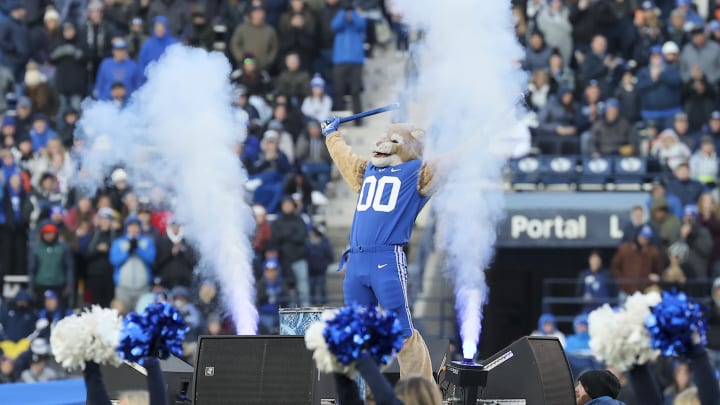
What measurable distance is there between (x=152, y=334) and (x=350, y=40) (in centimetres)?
1292

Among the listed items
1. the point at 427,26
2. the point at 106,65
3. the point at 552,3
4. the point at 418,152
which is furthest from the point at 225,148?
the point at 552,3

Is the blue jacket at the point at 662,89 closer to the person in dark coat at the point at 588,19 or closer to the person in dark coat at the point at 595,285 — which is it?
the person in dark coat at the point at 588,19

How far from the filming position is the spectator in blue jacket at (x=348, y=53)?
19.9m

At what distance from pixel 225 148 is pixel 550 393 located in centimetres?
482

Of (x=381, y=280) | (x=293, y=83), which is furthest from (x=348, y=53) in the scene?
(x=381, y=280)

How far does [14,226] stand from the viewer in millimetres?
17906

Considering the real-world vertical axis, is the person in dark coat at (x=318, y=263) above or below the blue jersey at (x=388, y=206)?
below

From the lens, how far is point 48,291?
55.8 ft

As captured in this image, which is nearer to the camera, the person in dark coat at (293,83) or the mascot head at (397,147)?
the mascot head at (397,147)

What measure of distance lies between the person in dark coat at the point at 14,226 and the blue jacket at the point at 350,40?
4496 millimetres

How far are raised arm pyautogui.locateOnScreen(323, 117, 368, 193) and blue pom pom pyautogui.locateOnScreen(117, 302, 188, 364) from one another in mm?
2912

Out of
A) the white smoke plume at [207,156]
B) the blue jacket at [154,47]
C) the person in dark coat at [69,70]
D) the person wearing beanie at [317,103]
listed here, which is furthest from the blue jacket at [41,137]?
the white smoke plume at [207,156]

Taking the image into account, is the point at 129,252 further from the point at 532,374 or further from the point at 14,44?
the point at 532,374

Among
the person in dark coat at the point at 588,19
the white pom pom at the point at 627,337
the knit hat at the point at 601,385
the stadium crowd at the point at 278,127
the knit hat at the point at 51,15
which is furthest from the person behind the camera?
the knit hat at the point at 51,15
